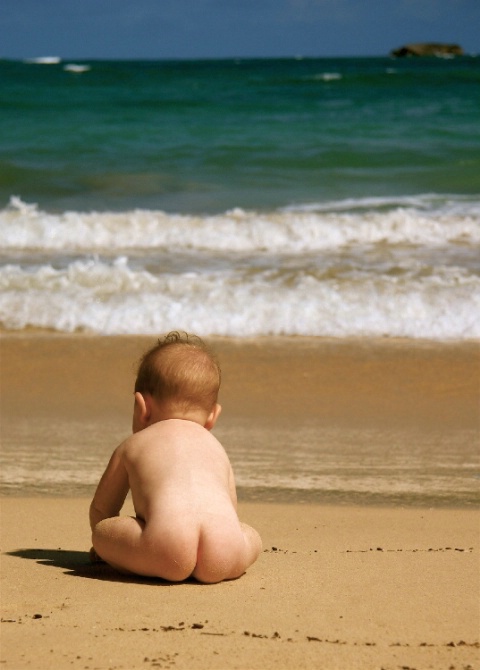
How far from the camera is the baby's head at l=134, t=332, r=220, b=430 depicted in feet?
9.11

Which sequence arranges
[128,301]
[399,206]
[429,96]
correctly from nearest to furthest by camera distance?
[128,301], [399,206], [429,96]

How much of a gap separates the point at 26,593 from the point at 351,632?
85 cm

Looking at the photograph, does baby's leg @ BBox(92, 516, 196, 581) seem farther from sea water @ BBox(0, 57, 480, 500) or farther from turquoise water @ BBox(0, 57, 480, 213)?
turquoise water @ BBox(0, 57, 480, 213)

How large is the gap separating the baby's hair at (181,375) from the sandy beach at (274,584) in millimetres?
504

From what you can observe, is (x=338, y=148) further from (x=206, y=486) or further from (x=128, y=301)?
(x=206, y=486)

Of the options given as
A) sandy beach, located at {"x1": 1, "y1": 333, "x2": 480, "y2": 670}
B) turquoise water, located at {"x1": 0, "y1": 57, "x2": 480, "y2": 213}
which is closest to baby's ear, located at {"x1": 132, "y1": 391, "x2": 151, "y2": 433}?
sandy beach, located at {"x1": 1, "y1": 333, "x2": 480, "y2": 670}

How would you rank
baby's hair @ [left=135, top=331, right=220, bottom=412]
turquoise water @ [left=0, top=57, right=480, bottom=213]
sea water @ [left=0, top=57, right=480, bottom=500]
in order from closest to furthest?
1. baby's hair @ [left=135, top=331, right=220, bottom=412]
2. sea water @ [left=0, top=57, right=480, bottom=500]
3. turquoise water @ [left=0, top=57, right=480, bottom=213]

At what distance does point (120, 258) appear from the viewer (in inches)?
330

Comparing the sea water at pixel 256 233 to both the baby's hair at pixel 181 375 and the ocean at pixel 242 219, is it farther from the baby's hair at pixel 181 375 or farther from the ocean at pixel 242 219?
the baby's hair at pixel 181 375

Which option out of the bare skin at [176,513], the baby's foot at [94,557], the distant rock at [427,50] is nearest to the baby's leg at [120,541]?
the bare skin at [176,513]

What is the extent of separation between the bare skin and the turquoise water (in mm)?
8453

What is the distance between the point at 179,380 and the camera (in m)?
2.78

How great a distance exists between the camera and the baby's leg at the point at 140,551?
8.36 feet

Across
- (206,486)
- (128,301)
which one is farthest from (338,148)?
(206,486)
